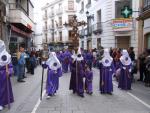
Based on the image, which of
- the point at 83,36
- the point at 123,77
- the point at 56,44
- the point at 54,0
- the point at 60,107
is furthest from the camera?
the point at 54,0

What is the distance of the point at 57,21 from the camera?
70750 millimetres

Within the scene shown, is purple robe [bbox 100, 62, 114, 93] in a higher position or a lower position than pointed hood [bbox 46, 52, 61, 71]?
lower

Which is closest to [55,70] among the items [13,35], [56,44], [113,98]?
[113,98]

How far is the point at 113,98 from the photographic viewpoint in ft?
38.4

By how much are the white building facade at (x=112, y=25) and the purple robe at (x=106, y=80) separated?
15730mm

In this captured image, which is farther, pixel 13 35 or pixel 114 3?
pixel 114 3

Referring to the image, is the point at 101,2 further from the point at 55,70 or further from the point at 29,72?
the point at 55,70

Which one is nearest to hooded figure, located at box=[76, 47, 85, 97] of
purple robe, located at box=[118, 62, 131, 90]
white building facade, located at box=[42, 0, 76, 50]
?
purple robe, located at box=[118, 62, 131, 90]

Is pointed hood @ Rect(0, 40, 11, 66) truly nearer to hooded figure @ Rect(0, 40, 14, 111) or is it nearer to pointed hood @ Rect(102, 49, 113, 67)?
hooded figure @ Rect(0, 40, 14, 111)

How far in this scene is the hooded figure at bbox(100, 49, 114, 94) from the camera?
12719mm

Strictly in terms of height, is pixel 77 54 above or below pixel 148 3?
below

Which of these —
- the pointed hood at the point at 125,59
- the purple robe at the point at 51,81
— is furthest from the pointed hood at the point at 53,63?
the pointed hood at the point at 125,59

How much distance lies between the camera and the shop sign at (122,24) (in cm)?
2931

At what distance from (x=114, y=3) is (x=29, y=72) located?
40.8 feet
